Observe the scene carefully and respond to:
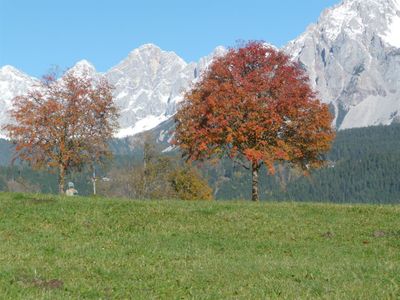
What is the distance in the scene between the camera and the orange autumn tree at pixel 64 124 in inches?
2290

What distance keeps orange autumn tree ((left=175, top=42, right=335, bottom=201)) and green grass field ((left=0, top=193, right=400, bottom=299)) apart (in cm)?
1161

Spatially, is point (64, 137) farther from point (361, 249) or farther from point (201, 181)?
point (201, 181)

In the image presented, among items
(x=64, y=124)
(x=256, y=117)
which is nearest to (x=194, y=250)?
(x=256, y=117)

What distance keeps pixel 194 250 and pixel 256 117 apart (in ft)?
85.6

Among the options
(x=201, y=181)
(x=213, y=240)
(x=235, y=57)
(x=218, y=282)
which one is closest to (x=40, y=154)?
(x=235, y=57)

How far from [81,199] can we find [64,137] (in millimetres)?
22412

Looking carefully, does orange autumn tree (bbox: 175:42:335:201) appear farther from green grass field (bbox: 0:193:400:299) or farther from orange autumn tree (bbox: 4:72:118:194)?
green grass field (bbox: 0:193:400:299)

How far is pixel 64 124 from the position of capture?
58.7m

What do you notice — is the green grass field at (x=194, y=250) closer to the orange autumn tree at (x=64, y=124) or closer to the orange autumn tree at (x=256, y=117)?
the orange autumn tree at (x=256, y=117)

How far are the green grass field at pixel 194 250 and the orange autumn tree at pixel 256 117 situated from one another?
11606 millimetres

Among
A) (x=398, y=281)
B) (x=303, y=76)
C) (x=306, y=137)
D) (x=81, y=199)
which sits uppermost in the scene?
(x=303, y=76)

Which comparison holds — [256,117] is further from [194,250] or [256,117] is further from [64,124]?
[194,250]

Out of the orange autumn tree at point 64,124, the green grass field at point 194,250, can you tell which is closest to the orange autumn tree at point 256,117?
the orange autumn tree at point 64,124

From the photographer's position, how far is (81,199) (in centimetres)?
3781
